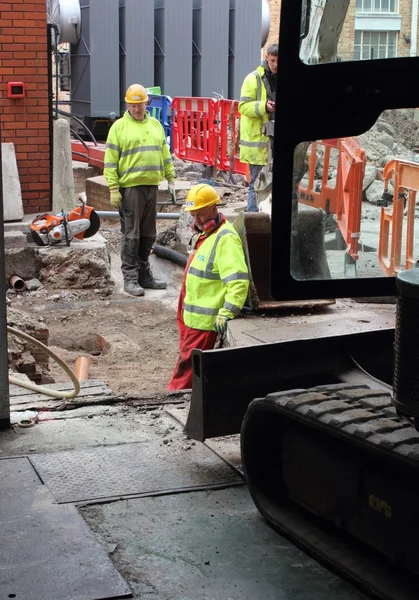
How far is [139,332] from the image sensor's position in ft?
33.2

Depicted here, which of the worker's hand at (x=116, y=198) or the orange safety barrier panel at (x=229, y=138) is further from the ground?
the orange safety barrier panel at (x=229, y=138)

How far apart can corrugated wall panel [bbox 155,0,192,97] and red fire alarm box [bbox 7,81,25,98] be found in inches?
480

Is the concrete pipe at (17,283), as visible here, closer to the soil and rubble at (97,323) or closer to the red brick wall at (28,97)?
the soil and rubble at (97,323)

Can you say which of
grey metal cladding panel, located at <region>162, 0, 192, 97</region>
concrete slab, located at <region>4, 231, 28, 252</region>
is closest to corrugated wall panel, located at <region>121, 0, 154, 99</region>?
grey metal cladding panel, located at <region>162, 0, 192, 97</region>

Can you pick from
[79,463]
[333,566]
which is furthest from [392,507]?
[79,463]

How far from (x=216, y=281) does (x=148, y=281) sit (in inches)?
176

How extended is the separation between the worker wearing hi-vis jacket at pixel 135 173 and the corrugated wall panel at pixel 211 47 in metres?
12.6

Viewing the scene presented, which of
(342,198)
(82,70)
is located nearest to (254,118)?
(342,198)

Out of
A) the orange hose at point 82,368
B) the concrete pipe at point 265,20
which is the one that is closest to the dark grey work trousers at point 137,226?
the orange hose at point 82,368

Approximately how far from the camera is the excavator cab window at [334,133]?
3.50 m

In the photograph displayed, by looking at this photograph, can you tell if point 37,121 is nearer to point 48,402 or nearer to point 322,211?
point 48,402

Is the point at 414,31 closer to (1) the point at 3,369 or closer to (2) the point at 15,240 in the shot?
(1) the point at 3,369

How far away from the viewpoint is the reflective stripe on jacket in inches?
450

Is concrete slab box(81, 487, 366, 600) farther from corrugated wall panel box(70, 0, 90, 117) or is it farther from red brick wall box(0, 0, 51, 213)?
corrugated wall panel box(70, 0, 90, 117)
